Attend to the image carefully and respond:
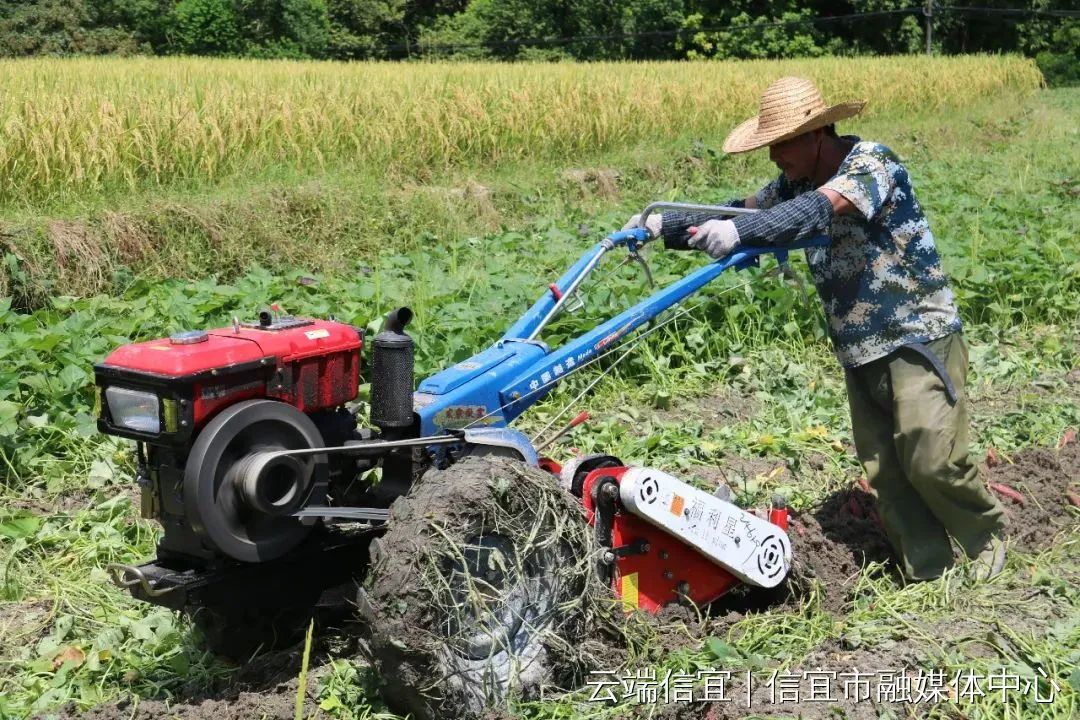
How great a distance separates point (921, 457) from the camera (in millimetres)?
3982

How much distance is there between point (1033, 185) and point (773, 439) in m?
7.90

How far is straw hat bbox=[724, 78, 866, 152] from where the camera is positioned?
3830mm

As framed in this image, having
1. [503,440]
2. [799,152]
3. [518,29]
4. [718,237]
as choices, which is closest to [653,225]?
[799,152]

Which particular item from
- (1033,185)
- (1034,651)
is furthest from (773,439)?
(1033,185)

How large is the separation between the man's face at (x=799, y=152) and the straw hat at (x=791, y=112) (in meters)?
0.05

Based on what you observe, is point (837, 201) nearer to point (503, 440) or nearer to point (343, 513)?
point (503, 440)

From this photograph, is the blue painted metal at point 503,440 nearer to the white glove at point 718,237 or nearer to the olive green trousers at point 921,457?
the white glove at point 718,237

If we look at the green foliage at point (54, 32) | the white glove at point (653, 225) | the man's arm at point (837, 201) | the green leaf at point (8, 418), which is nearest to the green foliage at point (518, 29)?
the green foliage at point (54, 32)

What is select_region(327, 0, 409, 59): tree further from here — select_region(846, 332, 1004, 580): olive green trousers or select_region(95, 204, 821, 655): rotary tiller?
select_region(95, 204, 821, 655): rotary tiller

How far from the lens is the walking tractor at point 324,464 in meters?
3.04

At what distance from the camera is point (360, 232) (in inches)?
358

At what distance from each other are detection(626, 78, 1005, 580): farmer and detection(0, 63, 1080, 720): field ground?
23cm

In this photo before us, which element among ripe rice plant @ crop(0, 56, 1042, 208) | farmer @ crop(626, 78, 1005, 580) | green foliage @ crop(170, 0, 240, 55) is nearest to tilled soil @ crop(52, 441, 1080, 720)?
farmer @ crop(626, 78, 1005, 580)

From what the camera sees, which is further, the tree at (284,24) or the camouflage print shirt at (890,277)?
the tree at (284,24)
